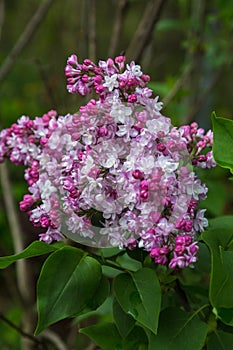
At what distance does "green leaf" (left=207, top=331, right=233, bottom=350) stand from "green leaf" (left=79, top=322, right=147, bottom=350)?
0.10 meters

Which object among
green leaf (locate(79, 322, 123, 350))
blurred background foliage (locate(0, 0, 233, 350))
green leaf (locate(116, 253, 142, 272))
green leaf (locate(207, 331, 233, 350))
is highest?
blurred background foliage (locate(0, 0, 233, 350))

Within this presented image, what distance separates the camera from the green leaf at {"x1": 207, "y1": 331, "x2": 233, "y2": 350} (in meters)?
0.89

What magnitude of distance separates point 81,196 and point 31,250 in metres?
0.10

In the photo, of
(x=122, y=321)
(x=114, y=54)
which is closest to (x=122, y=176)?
(x=122, y=321)

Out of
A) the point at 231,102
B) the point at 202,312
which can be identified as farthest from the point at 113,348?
the point at 231,102

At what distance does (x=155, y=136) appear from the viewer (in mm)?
799

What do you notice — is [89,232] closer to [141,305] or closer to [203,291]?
[141,305]

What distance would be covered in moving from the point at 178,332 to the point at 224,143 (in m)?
0.27

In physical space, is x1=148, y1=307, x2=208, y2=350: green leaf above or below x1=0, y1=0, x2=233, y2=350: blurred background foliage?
below

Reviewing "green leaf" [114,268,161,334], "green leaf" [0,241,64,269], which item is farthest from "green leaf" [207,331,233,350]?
"green leaf" [0,241,64,269]

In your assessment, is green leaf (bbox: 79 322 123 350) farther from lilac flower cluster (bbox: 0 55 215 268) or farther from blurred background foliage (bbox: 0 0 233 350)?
blurred background foliage (bbox: 0 0 233 350)

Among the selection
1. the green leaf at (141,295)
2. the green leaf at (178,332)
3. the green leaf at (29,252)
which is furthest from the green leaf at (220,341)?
the green leaf at (29,252)

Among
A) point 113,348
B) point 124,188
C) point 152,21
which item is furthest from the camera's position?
point 152,21

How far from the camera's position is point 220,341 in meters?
0.90
